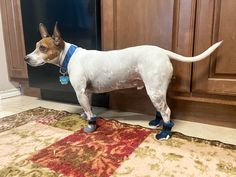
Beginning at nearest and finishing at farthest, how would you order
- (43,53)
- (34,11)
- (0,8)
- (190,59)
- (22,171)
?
(22,171)
(190,59)
(43,53)
(34,11)
(0,8)

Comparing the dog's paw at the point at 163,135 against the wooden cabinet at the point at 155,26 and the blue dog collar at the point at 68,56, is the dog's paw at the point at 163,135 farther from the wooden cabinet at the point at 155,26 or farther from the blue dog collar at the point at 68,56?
the blue dog collar at the point at 68,56

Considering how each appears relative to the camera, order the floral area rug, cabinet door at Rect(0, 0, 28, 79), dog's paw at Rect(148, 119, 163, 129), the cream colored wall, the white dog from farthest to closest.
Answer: the cream colored wall → cabinet door at Rect(0, 0, 28, 79) → dog's paw at Rect(148, 119, 163, 129) → the white dog → the floral area rug

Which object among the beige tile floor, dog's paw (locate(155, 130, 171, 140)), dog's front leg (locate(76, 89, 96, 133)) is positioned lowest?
the beige tile floor

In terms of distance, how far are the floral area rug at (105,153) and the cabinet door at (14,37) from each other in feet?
2.36

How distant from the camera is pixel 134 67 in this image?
99cm

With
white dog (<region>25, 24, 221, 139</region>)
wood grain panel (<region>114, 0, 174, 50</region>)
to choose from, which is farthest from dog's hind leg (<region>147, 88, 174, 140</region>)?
wood grain panel (<region>114, 0, 174, 50</region>)

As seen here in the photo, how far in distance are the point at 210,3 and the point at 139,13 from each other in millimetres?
356

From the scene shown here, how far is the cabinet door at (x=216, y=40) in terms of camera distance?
953 millimetres

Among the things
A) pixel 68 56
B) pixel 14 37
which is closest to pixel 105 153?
pixel 68 56

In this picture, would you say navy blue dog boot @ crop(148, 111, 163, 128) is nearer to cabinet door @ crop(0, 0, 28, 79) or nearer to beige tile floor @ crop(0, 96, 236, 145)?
beige tile floor @ crop(0, 96, 236, 145)

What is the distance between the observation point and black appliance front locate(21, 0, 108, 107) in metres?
1.30

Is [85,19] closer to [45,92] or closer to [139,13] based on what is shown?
[139,13]

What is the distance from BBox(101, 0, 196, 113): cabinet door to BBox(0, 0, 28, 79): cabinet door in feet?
2.64

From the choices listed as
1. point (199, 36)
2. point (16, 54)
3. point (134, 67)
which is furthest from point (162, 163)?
point (16, 54)
